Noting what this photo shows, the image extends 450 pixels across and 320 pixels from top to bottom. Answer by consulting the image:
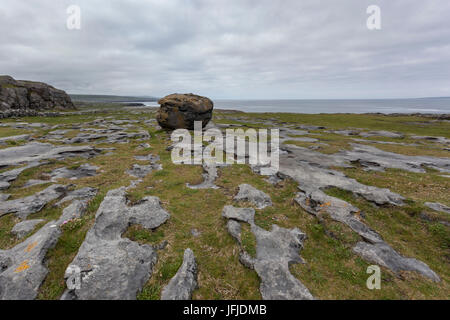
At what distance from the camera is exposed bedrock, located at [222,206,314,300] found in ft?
27.2

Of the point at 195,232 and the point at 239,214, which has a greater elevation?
the point at 239,214

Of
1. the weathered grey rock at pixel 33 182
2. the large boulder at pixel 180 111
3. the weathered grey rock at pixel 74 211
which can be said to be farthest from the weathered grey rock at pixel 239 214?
the large boulder at pixel 180 111

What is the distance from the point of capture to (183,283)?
8.45 metres

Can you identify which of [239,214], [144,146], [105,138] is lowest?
[239,214]

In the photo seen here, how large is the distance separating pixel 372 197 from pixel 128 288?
18.8m

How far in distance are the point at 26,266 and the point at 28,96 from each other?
131141mm

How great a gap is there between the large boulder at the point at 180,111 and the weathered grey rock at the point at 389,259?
4314 centimetres

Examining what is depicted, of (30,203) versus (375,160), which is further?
(375,160)

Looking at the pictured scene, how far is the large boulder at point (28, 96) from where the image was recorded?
86.0 m

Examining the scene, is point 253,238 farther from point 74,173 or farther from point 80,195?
point 74,173

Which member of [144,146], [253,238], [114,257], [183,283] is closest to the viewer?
[183,283]

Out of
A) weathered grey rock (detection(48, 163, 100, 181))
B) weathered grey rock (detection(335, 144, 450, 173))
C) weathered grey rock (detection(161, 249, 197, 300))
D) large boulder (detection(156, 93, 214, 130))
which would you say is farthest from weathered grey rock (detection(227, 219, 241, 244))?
large boulder (detection(156, 93, 214, 130))

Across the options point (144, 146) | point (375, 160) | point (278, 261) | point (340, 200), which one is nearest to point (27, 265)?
point (278, 261)
